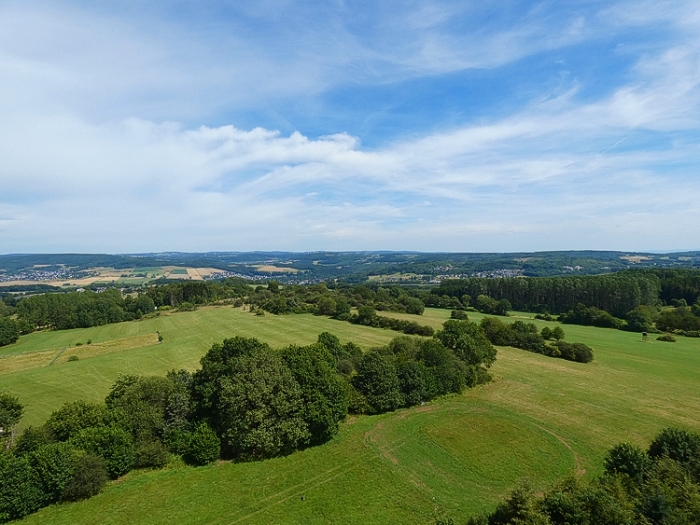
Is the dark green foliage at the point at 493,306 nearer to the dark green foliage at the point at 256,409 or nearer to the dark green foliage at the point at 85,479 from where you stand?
the dark green foliage at the point at 256,409

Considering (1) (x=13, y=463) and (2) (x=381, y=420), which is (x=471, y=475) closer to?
(2) (x=381, y=420)

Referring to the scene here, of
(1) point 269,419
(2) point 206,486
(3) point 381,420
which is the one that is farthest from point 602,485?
(2) point 206,486

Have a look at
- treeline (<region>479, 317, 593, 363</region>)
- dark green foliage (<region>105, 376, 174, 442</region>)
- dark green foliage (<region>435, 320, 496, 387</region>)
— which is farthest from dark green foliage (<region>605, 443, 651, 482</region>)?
treeline (<region>479, 317, 593, 363</region>)

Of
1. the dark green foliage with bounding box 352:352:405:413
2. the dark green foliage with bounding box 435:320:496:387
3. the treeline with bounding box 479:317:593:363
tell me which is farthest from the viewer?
the treeline with bounding box 479:317:593:363

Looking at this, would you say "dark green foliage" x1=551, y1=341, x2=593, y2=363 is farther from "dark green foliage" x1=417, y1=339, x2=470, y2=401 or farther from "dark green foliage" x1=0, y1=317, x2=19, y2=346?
"dark green foliage" x1=0, y1=317, x2=19, y2=346

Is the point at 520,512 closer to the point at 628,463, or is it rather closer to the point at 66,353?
the point at 628,463
